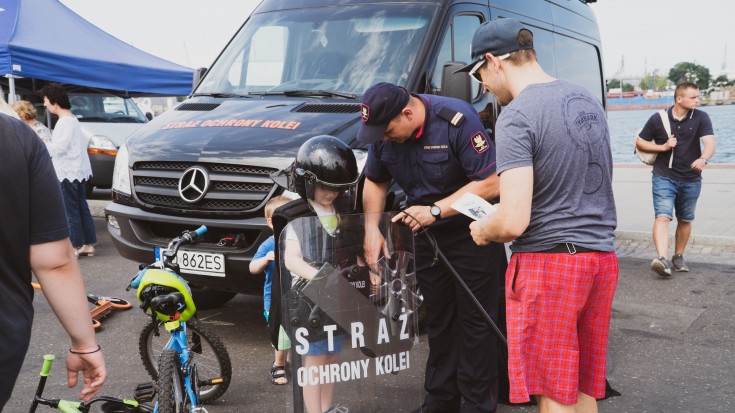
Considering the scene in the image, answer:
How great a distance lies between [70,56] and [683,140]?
7.82 meters

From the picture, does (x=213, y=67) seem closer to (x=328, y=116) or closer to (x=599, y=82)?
(x=328, y=116)

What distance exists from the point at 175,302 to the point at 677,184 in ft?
17.9

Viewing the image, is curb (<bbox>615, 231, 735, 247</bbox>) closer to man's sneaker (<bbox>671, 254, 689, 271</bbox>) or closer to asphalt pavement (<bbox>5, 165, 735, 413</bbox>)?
asphalt pavement (<bbox>5, 165, 735, 413</bbox>)

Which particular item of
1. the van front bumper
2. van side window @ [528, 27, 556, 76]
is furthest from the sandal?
van side window @ [528, 27, 556, 76]

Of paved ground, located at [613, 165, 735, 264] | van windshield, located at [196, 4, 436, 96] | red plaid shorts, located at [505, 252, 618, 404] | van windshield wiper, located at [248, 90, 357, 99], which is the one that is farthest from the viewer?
paved ground, located at [613, 165, 735, 264]

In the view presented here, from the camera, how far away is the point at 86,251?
779 centimetres

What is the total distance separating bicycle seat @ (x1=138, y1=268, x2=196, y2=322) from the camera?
2.83m

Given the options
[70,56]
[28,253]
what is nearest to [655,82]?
[70,56]

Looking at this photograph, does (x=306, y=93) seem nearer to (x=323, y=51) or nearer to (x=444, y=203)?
(x=323, y=51)

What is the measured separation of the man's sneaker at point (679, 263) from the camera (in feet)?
22.1

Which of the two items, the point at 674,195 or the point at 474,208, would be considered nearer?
the point at 474,208

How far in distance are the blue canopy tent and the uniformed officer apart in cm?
730

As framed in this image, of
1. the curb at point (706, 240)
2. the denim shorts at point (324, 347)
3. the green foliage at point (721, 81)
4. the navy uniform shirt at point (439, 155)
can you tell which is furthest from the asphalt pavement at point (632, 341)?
the green foliage at point (721, 81)

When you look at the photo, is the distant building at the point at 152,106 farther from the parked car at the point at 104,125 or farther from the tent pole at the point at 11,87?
the tent pole at the point at 11,87
